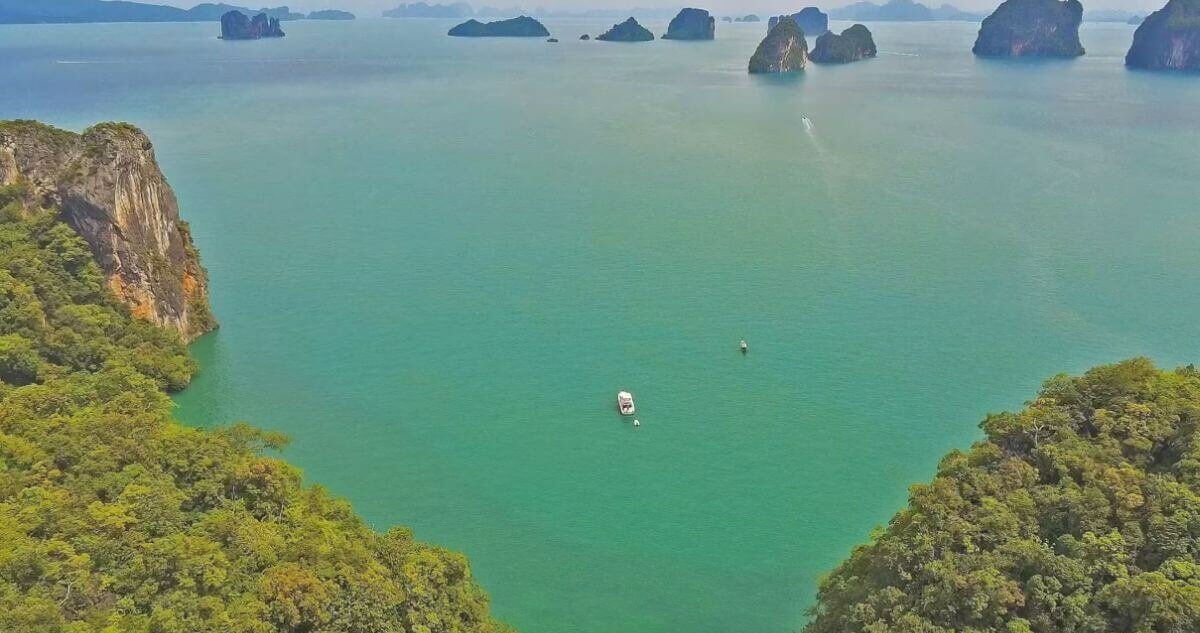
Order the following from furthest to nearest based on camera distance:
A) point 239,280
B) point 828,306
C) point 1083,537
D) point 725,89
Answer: point 725,89 < point 239,280 < point 828,306 < point 1083,537

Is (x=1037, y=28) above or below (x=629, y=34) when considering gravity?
below

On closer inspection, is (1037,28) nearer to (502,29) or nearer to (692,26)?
(692,26)

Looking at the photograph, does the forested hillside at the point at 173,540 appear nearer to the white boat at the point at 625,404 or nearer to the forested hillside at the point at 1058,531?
the forested hillside at the point at 1058,531

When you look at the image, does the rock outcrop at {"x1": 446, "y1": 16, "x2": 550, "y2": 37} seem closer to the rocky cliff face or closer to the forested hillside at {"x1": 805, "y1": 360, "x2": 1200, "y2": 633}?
the rocky cliff face

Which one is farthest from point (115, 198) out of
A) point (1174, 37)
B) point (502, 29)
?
point (502, 29)

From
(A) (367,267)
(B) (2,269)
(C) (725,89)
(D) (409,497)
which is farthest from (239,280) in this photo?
(C) (725,89)

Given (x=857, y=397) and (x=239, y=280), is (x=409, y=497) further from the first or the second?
(x=239, y=280)
